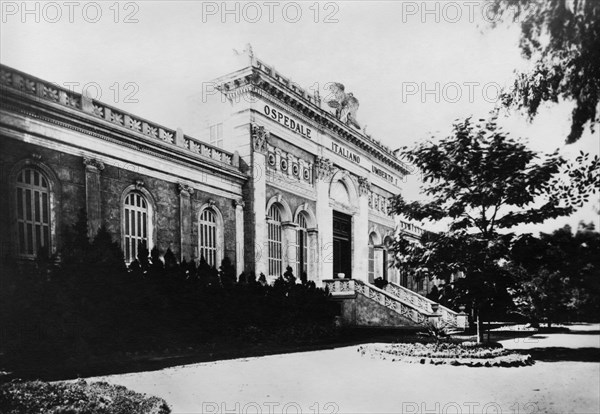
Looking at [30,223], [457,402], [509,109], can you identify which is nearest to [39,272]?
[30,223]

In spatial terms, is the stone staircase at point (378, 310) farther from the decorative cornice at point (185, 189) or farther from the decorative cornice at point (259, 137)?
the decorative cornice at point (185, 189)

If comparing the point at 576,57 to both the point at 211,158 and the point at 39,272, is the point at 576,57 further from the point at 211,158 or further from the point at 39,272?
the point at 211,158

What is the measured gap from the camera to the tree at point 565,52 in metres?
7.06

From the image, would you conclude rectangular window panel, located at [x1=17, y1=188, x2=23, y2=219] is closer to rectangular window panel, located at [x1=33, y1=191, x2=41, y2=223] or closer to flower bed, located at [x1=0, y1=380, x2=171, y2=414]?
rectangular window panel, located at [x1=33, y1=191, x2=41, y2=223]

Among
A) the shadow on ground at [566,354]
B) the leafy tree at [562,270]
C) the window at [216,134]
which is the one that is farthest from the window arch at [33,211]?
the shadow on ground at [566,354]

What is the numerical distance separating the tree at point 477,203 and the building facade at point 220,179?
2337 millimetres

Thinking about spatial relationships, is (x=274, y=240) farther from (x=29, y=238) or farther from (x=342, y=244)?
(x=29, y=238)

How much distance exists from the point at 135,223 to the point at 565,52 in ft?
36.7

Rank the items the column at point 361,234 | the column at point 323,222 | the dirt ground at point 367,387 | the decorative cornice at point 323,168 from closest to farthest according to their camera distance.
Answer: the dirt ground at point 367,387 → the column at point 323,222 → the decorative cornice at point 323,168 → the column at point 361,234

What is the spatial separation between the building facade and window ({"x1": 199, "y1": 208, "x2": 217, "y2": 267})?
2.3 inches

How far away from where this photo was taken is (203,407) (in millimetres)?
7086

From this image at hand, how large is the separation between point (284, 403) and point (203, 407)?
130cm

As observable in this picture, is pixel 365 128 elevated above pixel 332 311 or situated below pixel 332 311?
above

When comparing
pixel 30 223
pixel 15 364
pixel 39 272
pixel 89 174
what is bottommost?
pixel 15 364
